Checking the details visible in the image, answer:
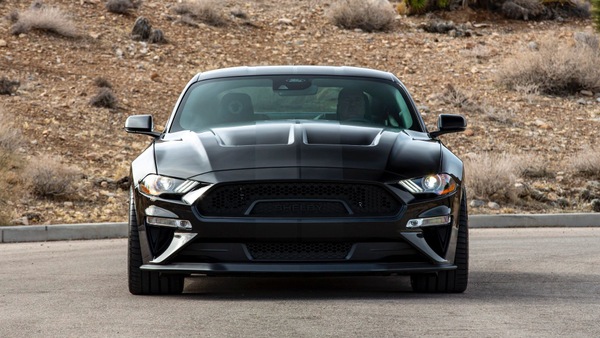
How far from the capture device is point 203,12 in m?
32.3

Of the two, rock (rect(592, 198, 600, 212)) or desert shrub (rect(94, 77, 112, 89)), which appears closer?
rock (rect(592, 198, 600, 212))

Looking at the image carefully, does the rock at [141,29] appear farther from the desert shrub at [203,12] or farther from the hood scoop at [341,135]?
the hood scoop at [341,135]

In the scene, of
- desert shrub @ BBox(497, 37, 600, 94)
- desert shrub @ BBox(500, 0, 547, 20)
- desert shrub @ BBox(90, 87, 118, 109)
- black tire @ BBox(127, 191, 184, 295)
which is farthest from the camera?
desert shrub @ BBox(500, 0, 547, 20)

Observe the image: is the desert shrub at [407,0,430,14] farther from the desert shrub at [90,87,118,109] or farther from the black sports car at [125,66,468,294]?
the black sports car at [125,66,468,294]

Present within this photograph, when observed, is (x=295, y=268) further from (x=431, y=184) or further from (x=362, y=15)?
(x=362, y=15)

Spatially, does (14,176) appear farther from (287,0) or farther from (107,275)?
(287,0)

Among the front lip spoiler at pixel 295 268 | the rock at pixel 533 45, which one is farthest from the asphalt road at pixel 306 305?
the rock at pixel 533 45

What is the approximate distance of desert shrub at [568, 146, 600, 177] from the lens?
20391mm

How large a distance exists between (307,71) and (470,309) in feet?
9.30

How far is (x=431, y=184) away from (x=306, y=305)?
3.71ft

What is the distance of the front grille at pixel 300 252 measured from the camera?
7.81 meters

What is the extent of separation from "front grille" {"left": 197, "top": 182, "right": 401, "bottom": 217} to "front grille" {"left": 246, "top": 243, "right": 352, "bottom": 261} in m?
0.23

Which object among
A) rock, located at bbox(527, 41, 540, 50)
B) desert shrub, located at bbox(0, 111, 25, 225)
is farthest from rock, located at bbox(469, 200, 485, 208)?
rock, located at bbox(527, 41, 540, 50)

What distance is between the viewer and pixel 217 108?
370 inches
